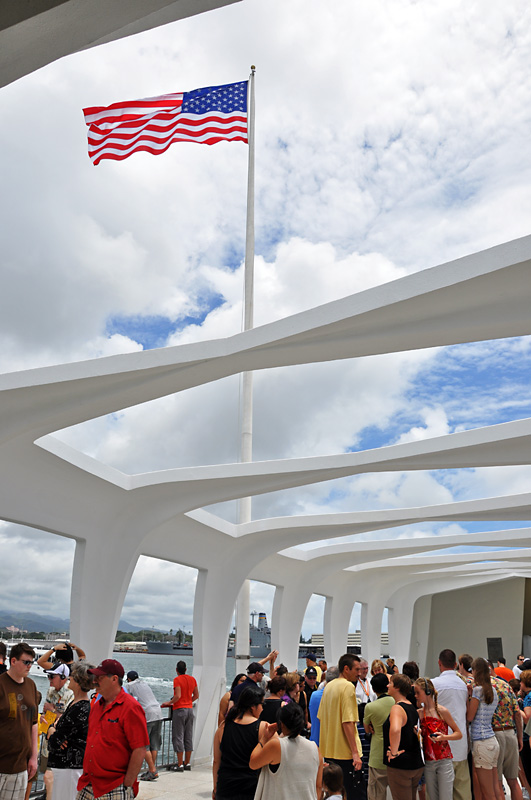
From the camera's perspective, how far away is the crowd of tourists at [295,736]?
431 cm

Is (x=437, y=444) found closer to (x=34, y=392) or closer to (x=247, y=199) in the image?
(x=34, y=392)

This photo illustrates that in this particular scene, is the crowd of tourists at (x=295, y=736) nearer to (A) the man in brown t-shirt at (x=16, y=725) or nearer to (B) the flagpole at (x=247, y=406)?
(A) the man in brown t-shirt at (x=16, y=725)

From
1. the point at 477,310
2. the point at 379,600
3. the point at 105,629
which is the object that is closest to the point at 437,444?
the point at 477,310

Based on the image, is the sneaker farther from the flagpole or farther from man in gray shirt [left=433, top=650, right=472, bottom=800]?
man in gray shirt [left=433, top=650, right=472, bottom=800]

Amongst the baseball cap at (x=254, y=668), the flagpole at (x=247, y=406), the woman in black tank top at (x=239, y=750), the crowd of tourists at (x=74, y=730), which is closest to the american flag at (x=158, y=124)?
the flagpole at (x=247, y=406)

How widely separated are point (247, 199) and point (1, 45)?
1366 centimetres

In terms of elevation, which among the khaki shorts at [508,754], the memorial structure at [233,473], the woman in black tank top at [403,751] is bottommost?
the khaki shorts at [508,754]

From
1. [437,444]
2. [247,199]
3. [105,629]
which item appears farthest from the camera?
[247,199]

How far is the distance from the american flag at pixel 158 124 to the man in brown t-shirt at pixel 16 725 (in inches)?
341

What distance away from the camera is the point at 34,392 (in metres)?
7.29

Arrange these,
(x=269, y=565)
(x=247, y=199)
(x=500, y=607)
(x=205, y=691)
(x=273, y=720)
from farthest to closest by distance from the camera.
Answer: (x=500, y=607) < (x=269, y=565) < (x=247, y=199) < (x=205, y=691) < (x=273, y=720)

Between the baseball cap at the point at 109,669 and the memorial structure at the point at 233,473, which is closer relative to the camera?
the baseball cap at the point at 109,669

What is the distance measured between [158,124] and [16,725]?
33.1 ft

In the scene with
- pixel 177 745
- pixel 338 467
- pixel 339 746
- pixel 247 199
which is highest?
pixel 247 199
